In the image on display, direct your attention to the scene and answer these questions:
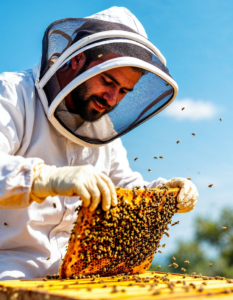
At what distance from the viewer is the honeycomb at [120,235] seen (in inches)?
106

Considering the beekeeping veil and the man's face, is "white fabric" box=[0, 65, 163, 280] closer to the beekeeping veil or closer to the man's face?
the beekeeping veil

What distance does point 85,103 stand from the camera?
3668 millimetres

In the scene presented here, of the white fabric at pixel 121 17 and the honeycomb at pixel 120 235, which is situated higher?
the white fabric at pixel 121 17

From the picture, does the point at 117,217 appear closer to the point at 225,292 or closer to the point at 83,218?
the point at 83,218

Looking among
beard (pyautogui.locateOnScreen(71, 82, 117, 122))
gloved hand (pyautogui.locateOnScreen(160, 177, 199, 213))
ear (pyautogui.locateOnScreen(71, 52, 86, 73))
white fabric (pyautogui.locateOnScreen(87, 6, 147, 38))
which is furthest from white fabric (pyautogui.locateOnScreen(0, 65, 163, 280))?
gloved hand (pyautogui.locateOnScreen(160, 177, 199, 213))

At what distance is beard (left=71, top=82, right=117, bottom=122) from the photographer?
3.57 metres

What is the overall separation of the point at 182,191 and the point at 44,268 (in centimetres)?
190

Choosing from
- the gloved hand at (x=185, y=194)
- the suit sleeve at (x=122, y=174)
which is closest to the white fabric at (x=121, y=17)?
the suit sleeve at (x=122, y=174)

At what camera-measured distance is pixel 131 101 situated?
421cm

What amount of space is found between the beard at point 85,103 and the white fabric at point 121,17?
0.97 metres

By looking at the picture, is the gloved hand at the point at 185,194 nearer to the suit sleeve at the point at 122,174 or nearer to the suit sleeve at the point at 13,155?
the suit sleeve at the point at 122,174

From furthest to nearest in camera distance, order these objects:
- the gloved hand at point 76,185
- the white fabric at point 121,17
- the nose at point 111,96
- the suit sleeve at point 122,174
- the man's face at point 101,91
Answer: the suit sleeve at point 122,174, the white fabric at point 121,17, the nose at point 111,96, the man's face at point 101,91, the gloved hand at point 76,185

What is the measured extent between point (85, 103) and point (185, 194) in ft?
5.61

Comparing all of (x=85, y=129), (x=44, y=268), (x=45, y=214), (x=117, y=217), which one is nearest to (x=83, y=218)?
(x=117, y=217)
